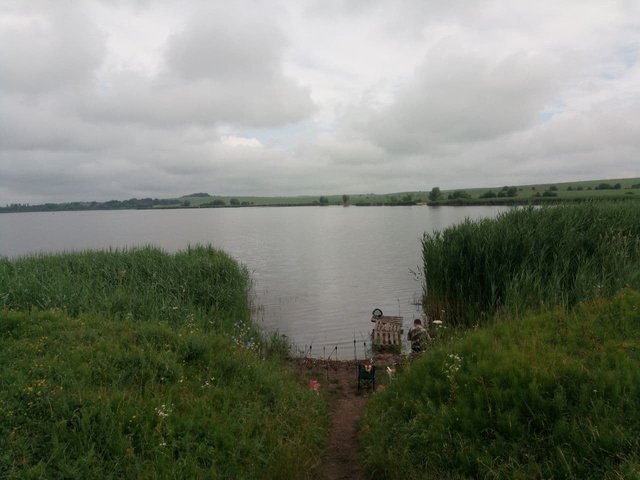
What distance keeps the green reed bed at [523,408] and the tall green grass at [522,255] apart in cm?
329

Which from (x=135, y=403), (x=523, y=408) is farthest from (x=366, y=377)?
(x=135, y=403)

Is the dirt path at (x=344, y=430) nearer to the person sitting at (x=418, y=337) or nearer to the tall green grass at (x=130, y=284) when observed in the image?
the person sitting at (x=418, y=337)

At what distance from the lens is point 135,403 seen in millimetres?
5562

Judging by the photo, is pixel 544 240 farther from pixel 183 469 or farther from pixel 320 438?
pixel 183 469

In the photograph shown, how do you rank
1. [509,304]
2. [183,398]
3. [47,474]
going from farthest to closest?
1. [509,304]
2. [183,398]
3. [47,474]

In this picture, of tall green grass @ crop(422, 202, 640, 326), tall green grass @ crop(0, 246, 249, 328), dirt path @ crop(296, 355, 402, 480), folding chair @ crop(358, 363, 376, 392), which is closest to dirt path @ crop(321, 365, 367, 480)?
dirt path @ crop(296, 355, 402, 480)

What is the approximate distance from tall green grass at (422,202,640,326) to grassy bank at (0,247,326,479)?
6.30m

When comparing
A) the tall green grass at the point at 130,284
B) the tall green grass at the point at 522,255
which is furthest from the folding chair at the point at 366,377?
the tall green grass at the point at 130,284

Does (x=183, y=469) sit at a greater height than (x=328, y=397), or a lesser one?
greater

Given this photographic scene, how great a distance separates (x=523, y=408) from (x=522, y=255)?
26.9 ft

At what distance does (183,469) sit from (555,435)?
14.2 ft

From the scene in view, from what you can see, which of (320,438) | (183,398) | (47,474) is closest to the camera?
(47,474)

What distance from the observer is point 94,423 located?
5.02 meters

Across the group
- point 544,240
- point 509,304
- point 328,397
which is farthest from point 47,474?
point 544,240
